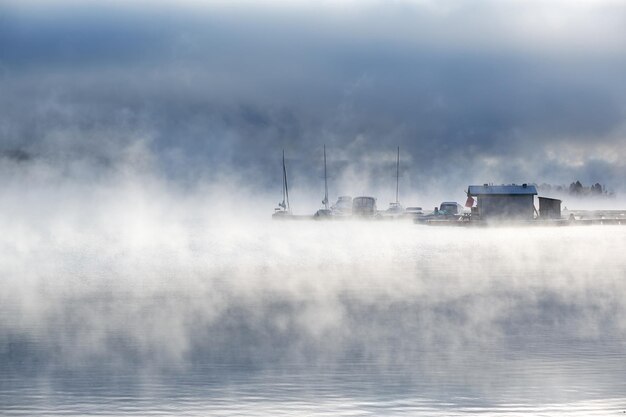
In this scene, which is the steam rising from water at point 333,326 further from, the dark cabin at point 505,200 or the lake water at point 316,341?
the dark cabin at point 505,200

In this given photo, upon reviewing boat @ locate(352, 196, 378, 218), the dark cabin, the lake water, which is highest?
boat @ locate(352, 196, 378, 218)

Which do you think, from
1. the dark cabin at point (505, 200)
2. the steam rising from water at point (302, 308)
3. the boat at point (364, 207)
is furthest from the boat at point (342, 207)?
the steam rising from water at point (302, 308)

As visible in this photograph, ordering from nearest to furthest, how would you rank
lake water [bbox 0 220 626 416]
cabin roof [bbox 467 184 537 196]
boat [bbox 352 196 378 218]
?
lake water [bbox 0 220 626 416]
cabin roof [bbox 467 184 537 196]
boat [bbox 352 196 378 218]

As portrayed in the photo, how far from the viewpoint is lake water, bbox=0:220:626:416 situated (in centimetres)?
1903

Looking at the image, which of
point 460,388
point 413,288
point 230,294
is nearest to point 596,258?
point 413,288

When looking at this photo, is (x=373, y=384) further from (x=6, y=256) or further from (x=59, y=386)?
(x=6, y=256)

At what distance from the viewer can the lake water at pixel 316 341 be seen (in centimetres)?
1903

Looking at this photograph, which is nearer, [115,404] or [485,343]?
[115,404]

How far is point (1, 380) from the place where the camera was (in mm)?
21203

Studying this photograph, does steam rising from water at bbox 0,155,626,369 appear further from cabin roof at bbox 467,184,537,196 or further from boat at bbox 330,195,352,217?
boat at bbox 330,195,352,217

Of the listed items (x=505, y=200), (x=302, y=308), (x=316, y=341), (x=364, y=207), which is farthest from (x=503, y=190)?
(x=316, y=341)

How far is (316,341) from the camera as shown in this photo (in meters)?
26.5

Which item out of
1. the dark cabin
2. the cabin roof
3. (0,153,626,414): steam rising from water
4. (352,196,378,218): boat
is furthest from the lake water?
(352,196,378,218): boat

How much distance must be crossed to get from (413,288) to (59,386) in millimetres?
22551
